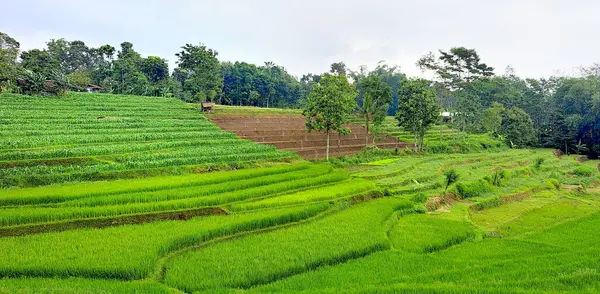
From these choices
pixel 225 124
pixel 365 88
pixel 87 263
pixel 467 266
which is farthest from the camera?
pixel 225 124

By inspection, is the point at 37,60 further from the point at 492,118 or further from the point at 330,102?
the point at 492,118

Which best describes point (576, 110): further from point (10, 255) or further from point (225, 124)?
point (10, 255)

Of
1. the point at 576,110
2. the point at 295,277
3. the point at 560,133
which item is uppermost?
the point at 576,110

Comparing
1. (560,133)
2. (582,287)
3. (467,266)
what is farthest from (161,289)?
(560,133)

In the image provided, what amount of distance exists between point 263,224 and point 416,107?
26.1 metres

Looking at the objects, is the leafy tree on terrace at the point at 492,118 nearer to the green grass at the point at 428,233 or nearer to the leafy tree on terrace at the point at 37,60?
the green grass at the point at 428,233

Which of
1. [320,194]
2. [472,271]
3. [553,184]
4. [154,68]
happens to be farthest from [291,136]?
[154,68]

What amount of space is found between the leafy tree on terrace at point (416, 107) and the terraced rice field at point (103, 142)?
1348cm

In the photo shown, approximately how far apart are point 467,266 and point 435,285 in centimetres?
227

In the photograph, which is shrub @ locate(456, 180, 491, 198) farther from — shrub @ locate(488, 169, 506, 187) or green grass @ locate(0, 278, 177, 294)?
green grass @ locate(0, 278, 177, 294)

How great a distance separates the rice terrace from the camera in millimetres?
8742

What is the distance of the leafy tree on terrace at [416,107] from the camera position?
35031 mm

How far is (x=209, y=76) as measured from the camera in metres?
40.5

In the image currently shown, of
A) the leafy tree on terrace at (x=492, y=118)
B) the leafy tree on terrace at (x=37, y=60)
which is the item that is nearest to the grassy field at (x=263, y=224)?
the leafy tree on terrace at (x=492, y=118)
